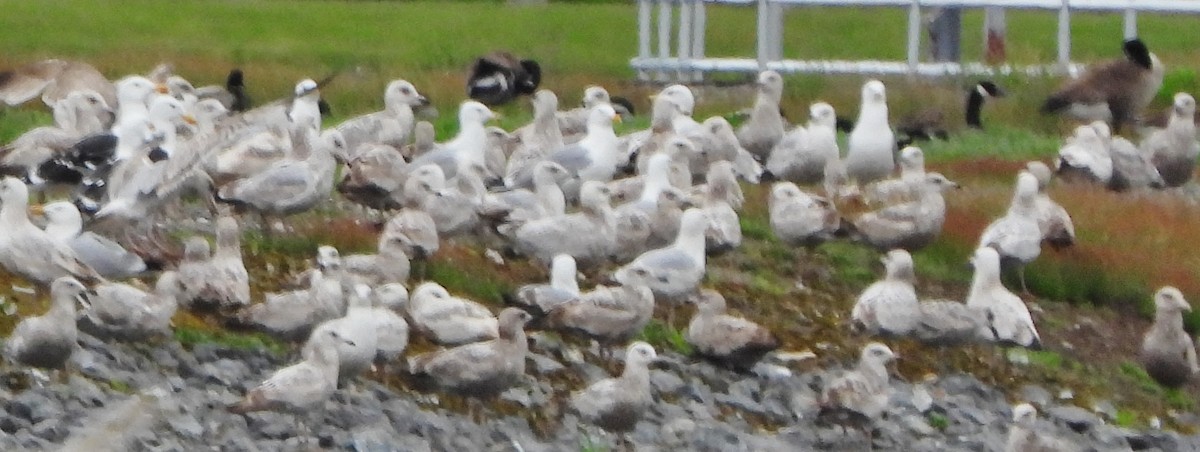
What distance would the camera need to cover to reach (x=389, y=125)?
17016 millimetres

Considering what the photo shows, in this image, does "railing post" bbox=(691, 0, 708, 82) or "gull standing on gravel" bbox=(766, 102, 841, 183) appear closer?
"gull standing on gravel" bbox=(766, 102, 841, 183)

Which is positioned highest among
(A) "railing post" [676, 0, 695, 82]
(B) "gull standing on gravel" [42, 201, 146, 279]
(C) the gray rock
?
(B) "gull standing on gravel" [42, 201, 146, 279]

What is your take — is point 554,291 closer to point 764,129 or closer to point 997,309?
point 997,309

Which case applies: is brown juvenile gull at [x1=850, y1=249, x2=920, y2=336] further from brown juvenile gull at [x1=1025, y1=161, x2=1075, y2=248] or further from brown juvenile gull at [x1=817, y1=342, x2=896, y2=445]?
brown juvenile gull at [x1=1025, y1=161, x2=1075, y2=248]

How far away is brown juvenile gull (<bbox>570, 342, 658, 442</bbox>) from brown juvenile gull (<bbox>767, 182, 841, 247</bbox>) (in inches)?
136

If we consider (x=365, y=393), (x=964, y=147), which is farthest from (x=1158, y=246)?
(x=365, y=393)

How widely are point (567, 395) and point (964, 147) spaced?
363 inches

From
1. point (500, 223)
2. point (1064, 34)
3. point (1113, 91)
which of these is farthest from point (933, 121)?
point (500, 223)

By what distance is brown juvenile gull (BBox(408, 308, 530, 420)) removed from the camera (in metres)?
10.3

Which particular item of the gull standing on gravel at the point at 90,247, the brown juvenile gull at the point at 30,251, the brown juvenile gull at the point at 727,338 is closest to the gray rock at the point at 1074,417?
the brown juvenile gull at the point at 727,338

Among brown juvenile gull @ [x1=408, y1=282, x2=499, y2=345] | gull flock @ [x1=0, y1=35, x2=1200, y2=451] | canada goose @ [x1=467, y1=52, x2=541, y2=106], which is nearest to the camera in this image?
gull flock @ [x1=0, y1=35, x2=1200, y2=451]

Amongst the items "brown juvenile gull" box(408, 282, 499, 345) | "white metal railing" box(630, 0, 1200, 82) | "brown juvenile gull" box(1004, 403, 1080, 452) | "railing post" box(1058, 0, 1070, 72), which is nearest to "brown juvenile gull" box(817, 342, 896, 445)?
"brown juvenile gull" box(1004, 403, 1080, 452)

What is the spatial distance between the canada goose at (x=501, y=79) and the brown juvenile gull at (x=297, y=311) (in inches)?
437

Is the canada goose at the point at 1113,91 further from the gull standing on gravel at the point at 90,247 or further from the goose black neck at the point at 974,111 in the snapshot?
the gull standing on gravel at the point at 90,247
